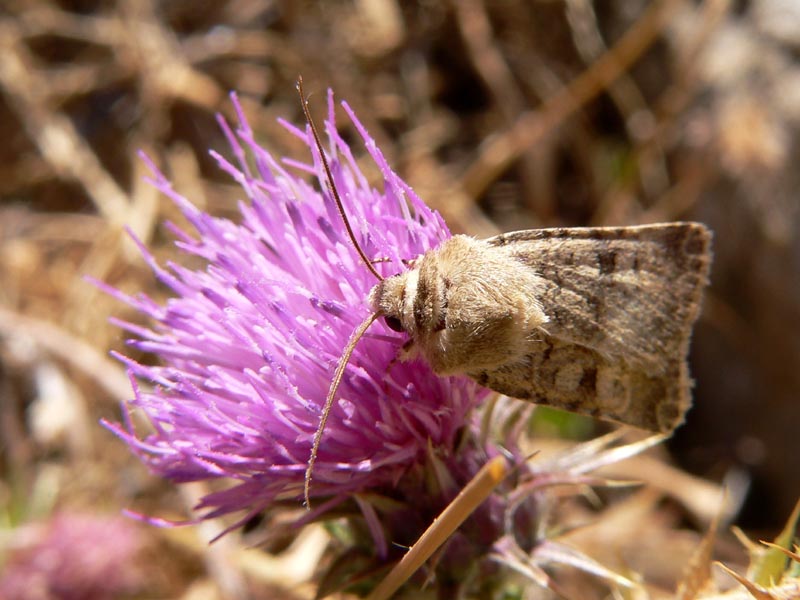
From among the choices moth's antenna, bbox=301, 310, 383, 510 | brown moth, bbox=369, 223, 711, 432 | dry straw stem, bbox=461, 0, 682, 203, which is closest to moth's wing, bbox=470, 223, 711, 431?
brown moth, bbox=369, 223, 711, 432

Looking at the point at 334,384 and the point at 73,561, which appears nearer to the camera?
the point at 334,384

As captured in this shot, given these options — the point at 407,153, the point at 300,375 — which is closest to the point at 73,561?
the point at 300,375

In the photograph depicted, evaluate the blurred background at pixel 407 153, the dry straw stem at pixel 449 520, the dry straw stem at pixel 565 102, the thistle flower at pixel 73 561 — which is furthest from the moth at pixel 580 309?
the dry straw stem at pixel 565 102

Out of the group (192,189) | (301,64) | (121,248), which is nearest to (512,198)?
(301,64)

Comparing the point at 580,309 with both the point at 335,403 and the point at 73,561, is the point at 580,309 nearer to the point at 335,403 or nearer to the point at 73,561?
the point at 335,403

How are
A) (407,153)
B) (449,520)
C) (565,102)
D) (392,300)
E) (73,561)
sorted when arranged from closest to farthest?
(449,520) → (392,300) → (73,561) → (565,102) → (407,153)
